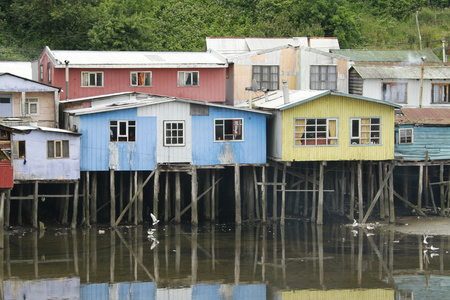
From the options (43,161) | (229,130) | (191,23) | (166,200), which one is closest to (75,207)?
(43,161)

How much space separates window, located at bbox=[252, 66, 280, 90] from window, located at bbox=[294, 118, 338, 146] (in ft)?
17.4

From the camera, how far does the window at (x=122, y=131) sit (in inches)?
1378

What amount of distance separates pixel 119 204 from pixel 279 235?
7.50 meters

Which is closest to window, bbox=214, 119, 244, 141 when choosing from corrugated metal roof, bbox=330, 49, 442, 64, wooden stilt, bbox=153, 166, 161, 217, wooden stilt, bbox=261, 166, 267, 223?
wooden stilt, bbox=261, 166, 267, 223

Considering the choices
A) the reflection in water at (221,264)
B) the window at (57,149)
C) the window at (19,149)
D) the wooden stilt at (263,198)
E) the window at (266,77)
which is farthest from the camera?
the window at (266,77)

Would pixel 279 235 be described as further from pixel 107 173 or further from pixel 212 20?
pixel 212 20

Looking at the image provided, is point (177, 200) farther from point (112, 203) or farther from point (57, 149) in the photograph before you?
point (57, 149)

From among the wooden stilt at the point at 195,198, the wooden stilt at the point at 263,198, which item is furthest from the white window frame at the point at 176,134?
the wooden stilt at the point at 263,198

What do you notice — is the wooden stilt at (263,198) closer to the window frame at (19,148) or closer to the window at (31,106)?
the window frame at (19,148)

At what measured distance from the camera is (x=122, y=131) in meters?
35.1

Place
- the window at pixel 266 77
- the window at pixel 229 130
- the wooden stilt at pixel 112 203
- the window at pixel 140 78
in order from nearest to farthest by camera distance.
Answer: the wooden stilt at pixel 112 203, the window at pixel 229 130, the window at pixel 140 78, the window at pixel 266 77

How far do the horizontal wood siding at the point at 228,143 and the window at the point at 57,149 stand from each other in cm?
521

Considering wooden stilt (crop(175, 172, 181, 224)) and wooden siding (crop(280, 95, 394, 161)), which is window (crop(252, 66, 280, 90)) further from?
wooden stilt (crop(175, 172, 181, 224))

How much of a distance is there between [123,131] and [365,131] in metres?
10.0
